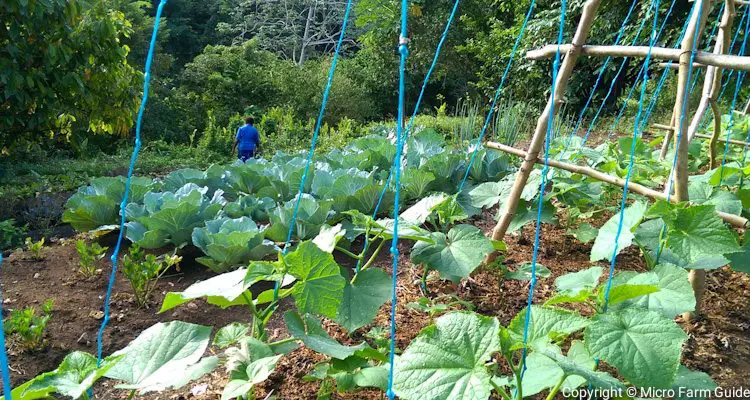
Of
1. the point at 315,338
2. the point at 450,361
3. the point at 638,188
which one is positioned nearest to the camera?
the point at 450,361

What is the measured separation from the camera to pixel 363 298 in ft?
4.60

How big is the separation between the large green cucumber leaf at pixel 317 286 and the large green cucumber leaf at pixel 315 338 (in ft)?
0.16

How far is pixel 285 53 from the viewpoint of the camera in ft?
60.7

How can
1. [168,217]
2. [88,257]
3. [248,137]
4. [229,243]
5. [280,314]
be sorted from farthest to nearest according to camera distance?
[248,137]
[168,217]
[88,257]
[229,243]
[280,314]

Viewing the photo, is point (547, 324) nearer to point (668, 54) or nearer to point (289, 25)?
point (668, 54)

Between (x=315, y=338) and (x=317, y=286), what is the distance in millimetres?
121

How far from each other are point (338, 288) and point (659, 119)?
798 centimetres

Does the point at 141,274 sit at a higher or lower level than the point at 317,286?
lower

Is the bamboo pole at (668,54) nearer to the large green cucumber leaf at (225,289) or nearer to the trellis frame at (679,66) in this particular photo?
the trellis frame at (679,66)

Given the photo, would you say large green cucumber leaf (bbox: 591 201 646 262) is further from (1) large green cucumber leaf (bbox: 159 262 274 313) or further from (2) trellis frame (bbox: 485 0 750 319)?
(1) large green cucumber leaf (bbox: 159 262 274 313)

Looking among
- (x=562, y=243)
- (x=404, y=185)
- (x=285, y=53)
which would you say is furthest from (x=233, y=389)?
(x=285, y=53)

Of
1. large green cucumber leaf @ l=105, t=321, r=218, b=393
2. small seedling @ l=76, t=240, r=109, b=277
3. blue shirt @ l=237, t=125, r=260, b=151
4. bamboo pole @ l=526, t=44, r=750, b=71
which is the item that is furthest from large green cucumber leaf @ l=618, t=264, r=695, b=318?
blue shirt @ l=237, t=125, r=260, b=151

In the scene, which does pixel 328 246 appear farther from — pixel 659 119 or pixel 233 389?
pixel 659 119

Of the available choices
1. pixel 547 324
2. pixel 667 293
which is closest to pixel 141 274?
pixel 547 324
